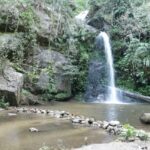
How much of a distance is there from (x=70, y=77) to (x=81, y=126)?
6.72 meters

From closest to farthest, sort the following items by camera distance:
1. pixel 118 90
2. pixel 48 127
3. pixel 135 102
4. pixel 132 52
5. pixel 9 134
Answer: pixel 9 134
pixel 48 127
pixel 135 102
pixel 118 90
pixel 132 52

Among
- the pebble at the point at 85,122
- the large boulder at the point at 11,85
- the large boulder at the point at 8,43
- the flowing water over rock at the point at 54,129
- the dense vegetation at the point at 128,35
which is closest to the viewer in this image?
the flowing water over rock at the point at 54,129

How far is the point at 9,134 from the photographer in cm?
908

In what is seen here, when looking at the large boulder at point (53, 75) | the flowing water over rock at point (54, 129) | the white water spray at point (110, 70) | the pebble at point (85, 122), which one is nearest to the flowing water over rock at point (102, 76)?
the white water spray at point (110, 70)

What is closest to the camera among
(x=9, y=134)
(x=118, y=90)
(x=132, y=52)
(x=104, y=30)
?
(x=9, y=134)

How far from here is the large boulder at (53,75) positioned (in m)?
15.7

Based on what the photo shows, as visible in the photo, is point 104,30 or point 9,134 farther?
point 104,30

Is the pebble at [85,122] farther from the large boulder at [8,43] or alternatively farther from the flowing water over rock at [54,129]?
the large boulder at [8,43]

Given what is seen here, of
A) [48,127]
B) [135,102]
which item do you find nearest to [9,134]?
[48,127]

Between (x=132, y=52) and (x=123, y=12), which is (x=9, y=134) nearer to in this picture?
(x=132, y=52)

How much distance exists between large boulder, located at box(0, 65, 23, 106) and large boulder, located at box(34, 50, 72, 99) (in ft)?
5.23

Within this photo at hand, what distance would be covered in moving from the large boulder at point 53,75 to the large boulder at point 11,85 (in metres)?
1.59

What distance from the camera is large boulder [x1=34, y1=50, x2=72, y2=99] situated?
1573 centimetres

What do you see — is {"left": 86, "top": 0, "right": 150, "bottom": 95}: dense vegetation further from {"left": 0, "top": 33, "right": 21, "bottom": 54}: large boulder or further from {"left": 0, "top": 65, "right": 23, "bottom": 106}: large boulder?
{"left": 0, "top": 65, "right": 23, "bottom": 106}: large boulder
